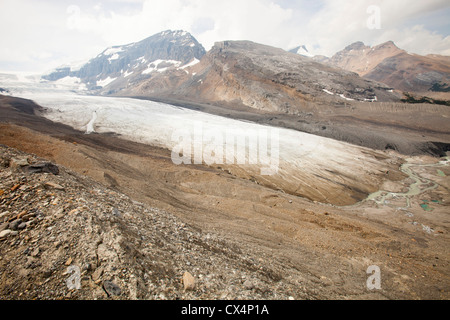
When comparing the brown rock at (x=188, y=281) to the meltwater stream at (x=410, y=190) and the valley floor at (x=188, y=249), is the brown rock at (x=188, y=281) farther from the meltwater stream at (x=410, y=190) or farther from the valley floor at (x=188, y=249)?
the meltwater stream at (x=410, y=190)

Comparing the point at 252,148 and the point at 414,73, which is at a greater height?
the point at 414,73

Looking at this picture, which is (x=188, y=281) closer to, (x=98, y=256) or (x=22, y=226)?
(x=98, y=256)

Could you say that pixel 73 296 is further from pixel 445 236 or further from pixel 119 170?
pixel 445 236

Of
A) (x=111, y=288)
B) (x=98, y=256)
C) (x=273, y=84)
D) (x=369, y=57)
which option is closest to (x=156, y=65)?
(x=273, y=84)

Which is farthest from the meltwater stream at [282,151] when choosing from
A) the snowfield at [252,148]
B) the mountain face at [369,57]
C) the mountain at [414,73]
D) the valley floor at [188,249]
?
the mountain face at [369,57]

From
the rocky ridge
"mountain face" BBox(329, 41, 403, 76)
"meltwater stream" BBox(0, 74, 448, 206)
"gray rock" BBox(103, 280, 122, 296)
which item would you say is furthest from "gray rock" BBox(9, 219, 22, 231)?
"mountain face" BBox(329, 41, 403, 76)

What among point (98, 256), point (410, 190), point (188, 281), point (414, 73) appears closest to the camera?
point (98, 256)

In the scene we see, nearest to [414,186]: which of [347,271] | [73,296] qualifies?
[347,271]
